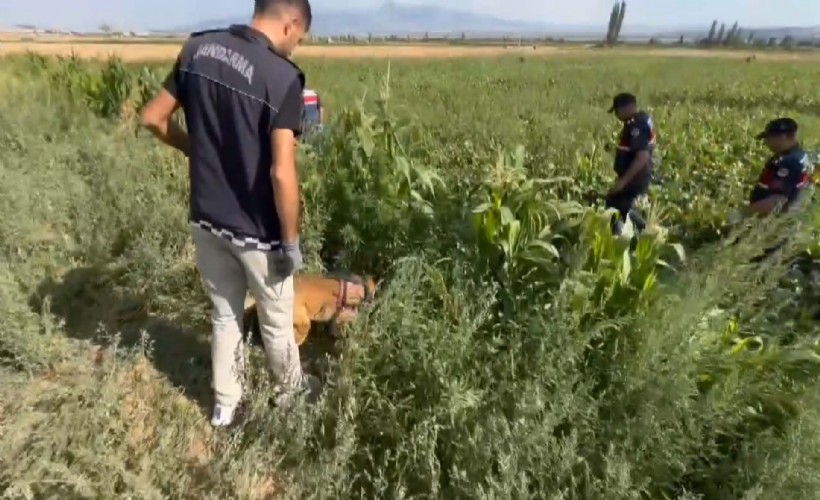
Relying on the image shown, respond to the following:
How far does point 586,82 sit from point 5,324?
18.9 metres

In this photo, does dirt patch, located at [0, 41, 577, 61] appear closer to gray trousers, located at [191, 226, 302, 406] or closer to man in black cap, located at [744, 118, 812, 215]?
gray trousers, located at [191, 226, 302, 406]

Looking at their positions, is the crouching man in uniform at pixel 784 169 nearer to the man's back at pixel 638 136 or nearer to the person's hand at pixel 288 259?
the man's back at pixel 638 136

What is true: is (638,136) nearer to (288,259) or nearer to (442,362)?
(442,362)

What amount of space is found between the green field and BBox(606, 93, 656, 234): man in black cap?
5.29 feet

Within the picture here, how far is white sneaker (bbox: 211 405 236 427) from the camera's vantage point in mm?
2572

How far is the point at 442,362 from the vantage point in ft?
7.37

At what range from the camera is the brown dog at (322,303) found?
299 centimetres

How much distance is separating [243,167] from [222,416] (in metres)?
1.06

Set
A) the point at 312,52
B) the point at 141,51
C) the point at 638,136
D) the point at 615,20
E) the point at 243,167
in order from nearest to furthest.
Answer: the point at 243,167 → the point at 638,136 → the point at 141,51 → the point at 312,52 → the point at 615,20

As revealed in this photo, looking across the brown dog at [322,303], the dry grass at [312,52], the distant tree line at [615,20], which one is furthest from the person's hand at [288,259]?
the distant tree line at [615,20]

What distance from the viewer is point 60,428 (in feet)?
7.50

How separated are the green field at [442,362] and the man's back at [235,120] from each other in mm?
636

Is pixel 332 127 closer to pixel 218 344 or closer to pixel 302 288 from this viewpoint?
pixel 302 288

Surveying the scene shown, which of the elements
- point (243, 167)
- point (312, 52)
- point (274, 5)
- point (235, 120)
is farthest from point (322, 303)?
point (312, 52)
